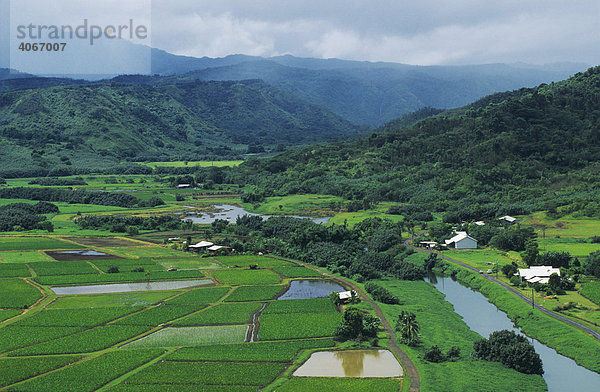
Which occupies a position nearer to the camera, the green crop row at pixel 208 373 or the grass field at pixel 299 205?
the green crop row at pixel 208 373

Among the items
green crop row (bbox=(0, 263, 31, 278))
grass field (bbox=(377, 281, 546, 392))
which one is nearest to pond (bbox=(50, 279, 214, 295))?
green crop row (bbox=(0, 263, 31, 278))

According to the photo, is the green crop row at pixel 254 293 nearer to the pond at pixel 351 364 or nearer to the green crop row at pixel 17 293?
the pond at pixel 351 364

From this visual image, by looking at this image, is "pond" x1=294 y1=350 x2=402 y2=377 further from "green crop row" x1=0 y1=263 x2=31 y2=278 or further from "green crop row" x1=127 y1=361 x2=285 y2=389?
"green crop row" x1=0 y1=263 x2=31 y2=278

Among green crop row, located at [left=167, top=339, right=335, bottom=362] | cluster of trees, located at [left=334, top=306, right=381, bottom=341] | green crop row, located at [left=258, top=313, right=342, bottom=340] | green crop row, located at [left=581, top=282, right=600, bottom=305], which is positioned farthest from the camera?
green crop row, located at [left=581, top=282, right=600, bottom=305]

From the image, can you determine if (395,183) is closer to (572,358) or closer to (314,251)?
(314,251)

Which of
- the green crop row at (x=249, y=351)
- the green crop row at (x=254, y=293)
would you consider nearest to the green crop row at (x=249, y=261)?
the green crop row at (x=254, y=293)
